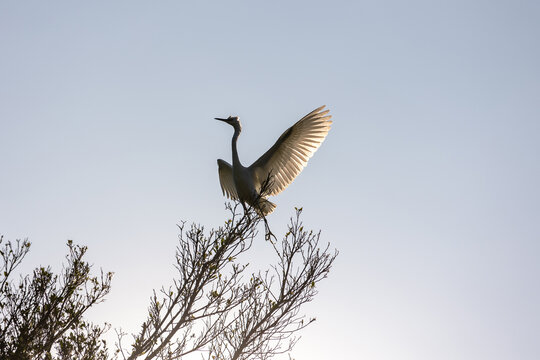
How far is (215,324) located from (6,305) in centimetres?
223

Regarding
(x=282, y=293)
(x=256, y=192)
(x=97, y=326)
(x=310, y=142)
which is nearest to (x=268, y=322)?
(x=282, y=293)

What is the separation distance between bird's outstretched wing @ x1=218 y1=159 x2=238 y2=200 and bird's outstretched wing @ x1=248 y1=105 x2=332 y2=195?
95 centimetres

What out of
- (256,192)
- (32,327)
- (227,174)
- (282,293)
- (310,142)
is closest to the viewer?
(32,327)

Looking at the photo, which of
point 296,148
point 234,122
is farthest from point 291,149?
point 234,122

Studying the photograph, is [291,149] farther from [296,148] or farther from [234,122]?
[234,122]

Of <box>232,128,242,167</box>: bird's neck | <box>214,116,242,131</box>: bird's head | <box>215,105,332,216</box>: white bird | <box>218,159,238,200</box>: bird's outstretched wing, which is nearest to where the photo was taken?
<box>232,128,242,167</box>: bird's neck

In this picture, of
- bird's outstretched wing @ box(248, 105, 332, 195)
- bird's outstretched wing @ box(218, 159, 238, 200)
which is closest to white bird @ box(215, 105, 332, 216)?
bird's outstretched wing @ box(248, 105, 332, 195)

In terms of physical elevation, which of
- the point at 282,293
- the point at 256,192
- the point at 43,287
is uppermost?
the point at 256,192

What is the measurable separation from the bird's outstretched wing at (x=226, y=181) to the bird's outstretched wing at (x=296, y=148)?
37.5 inches

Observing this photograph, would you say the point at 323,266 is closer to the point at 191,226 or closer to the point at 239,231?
the point at 239,231

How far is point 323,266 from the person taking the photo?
609 centimetres

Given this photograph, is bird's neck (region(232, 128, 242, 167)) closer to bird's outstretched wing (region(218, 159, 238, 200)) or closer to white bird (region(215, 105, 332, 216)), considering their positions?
white bird (region(215, 105, 332, 216))

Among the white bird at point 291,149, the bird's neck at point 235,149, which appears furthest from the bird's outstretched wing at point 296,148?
the bird's neck at point 235,149

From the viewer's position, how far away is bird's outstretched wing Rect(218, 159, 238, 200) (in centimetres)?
927
